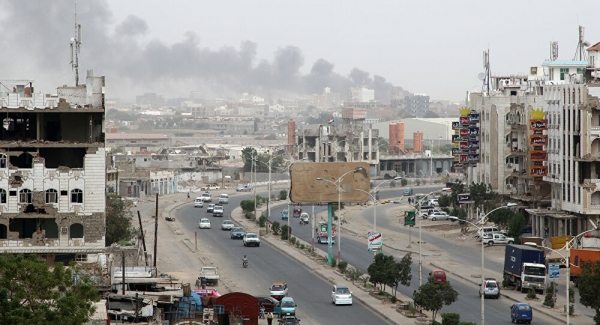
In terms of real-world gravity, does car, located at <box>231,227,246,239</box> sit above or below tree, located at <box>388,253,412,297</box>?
below

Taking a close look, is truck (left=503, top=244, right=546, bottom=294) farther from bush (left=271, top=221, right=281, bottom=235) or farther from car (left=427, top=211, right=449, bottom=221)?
car (left=427, top=211, right=449, bottom=221)

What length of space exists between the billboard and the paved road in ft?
17.0

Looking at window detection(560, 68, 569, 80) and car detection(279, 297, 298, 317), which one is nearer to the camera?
car detection(279, 297, 298, 317)

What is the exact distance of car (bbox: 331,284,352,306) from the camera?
64.9 metres

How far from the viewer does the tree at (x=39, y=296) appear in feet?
136

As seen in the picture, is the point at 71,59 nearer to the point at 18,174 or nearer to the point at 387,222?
the point at 18,174

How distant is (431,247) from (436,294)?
41.7 meters

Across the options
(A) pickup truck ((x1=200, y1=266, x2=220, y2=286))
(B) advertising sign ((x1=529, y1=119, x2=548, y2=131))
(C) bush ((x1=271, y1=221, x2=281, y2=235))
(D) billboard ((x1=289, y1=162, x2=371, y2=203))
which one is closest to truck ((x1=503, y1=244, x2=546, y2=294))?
(A) pickup truck ((x1=200, y1=266, x2=220, y2=286))

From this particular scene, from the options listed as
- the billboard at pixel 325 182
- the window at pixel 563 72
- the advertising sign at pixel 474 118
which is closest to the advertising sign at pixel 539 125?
the billboard at pixel 325 182

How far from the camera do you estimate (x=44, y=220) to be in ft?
227

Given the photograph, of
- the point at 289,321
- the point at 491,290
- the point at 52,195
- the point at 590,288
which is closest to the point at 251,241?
the point at 52,195

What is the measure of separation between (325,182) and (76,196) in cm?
2226

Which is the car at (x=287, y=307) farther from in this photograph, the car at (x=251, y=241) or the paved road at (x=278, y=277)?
the car at (x=251, y=241)

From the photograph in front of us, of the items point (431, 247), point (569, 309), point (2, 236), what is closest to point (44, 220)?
point (2, 236)
